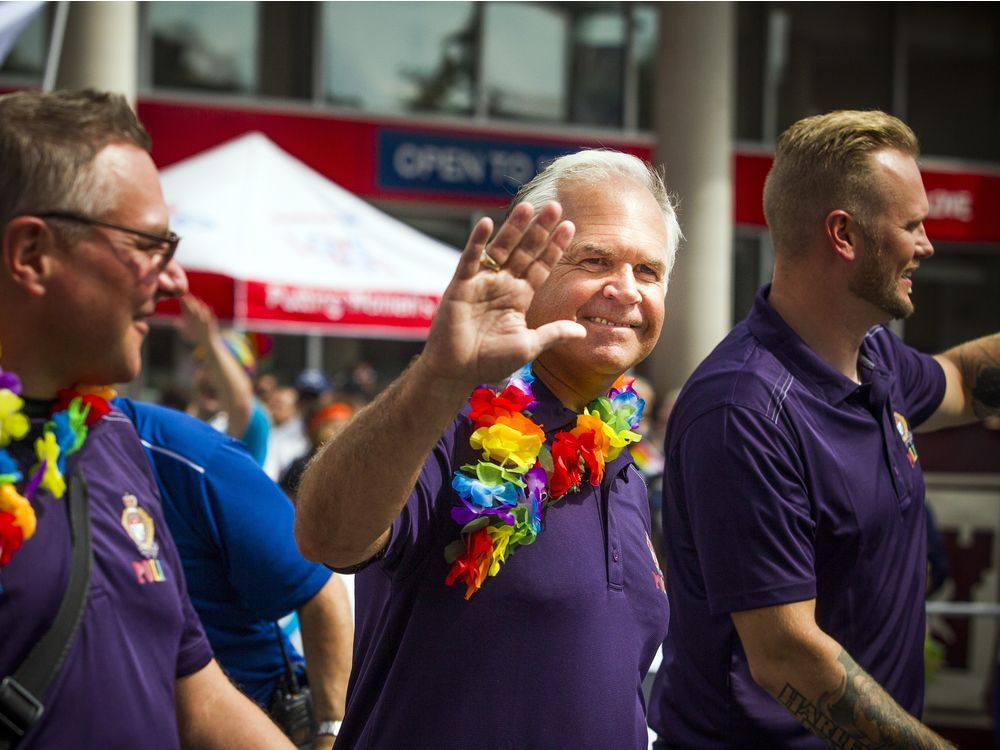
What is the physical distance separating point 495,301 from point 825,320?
58.1 inches

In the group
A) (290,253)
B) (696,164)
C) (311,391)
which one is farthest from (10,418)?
(696,164)

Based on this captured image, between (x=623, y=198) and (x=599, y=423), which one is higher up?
(x=623, y=198)

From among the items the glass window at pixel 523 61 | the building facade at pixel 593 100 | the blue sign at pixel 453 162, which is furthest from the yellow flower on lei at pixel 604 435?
the glass window at pixel 523 61

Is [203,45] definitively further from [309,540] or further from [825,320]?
[309,540]

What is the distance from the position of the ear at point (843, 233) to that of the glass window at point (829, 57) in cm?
1312

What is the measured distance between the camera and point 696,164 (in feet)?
39.5

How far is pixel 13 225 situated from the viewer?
2.02m

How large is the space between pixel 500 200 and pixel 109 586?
508 inches

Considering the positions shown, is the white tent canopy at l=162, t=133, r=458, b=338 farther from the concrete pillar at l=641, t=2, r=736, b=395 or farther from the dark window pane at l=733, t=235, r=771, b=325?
the dark window pane at l=733, t=235, r=771, b=325

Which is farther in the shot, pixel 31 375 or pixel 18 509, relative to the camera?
pixel 31 375

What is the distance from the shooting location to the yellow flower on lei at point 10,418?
6.49 ft

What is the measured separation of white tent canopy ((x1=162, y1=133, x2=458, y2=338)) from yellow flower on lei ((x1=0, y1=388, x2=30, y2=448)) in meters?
4.80

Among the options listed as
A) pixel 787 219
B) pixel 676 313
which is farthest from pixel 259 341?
pixel 787 219

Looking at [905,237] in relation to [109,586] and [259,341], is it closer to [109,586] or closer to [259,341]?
[109,586]
